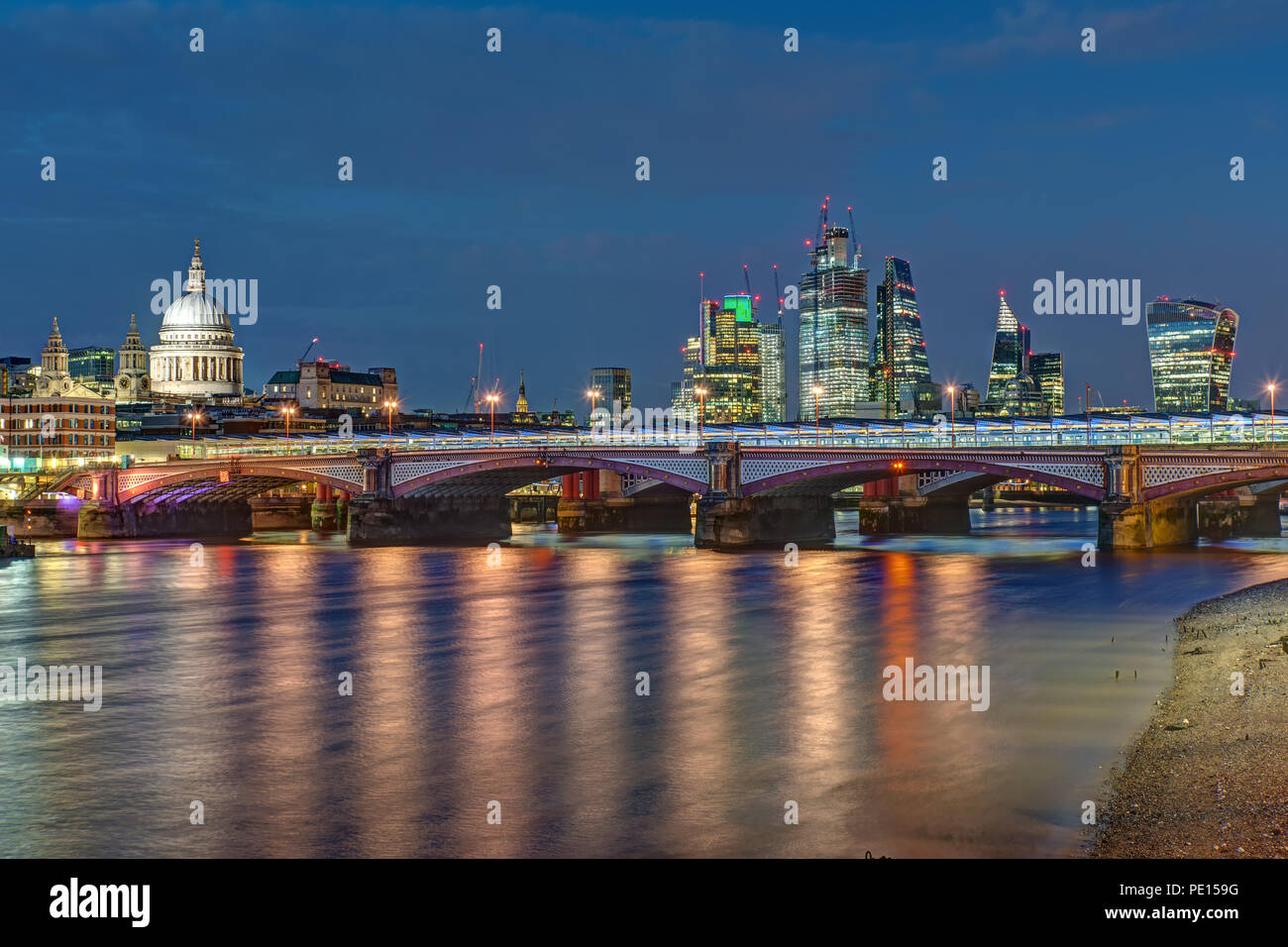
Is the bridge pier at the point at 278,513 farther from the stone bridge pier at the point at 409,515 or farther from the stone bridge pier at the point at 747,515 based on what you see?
the stone bridge pier at the point at 747,515

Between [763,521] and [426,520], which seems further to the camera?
[426,520]

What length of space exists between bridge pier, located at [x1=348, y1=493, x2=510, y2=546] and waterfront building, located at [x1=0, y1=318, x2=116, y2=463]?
66.9 metres

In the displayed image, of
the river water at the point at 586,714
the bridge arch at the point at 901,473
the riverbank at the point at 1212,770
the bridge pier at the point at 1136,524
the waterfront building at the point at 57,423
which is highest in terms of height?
the waterfront building at the point at 57,423

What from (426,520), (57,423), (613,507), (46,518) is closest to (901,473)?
(426,520)

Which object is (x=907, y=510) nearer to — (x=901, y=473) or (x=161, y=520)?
(x=901, y=473)

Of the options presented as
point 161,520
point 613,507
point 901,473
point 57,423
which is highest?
point 57,423

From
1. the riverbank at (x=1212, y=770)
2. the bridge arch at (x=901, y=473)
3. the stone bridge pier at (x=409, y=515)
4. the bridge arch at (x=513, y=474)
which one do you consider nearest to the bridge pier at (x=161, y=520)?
the stone bridge pier at (x=409, y=515)

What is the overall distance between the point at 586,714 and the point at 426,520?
75.5 meters

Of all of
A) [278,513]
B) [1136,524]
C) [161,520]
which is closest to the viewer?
[1136,524]

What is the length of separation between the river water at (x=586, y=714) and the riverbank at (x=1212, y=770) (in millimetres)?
834

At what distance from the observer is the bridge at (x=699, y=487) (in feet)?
242

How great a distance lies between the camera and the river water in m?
21.3

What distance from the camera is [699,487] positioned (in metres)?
87.4
